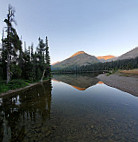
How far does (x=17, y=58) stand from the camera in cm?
2459

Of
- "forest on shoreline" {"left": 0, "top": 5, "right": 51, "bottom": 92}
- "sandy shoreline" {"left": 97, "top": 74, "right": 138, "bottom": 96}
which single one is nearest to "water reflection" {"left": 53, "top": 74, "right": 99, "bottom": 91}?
"sandy shoreline" {"left": 97, "top": 74, "right": 138, "bottom": 96}

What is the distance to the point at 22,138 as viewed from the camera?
15.7 ft

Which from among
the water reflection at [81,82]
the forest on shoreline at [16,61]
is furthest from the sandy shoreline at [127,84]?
the forest on shoreline at [16,61]

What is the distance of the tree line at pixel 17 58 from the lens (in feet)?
60.2

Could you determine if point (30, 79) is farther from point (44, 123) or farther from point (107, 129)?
point (107, 129)

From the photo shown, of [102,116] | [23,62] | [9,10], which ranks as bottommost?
[102,116]

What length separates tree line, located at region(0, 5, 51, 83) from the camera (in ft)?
60.2

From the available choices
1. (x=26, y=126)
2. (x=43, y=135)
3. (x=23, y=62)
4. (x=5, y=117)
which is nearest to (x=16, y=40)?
(x=23, y=62)

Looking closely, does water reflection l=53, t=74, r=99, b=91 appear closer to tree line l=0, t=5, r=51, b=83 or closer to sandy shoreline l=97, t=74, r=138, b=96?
sandy shoreline l=97, t=74, r=138, b=96

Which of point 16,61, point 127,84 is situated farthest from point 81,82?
point 16,61

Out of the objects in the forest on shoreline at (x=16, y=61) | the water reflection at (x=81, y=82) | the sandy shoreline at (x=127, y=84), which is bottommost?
the water reflection at (x=81, y=82)

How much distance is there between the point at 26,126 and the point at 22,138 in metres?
1.19

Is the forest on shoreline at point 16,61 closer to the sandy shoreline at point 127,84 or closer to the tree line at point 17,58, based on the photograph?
the tree line at point 17,58

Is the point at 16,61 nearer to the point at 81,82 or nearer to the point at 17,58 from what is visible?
the point at 17,58
